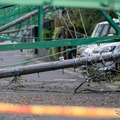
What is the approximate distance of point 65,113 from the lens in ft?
17.8

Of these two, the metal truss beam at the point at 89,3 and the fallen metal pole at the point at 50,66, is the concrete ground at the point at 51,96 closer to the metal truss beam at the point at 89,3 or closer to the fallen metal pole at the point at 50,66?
the fallen metal pole at the point at 50,66

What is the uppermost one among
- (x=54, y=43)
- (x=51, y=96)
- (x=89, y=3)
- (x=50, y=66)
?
(x=89, y=3)

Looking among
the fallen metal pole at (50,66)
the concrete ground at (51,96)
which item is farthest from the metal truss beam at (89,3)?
the fallen metal pole at (50,66)

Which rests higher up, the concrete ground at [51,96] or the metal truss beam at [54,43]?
the metal truss beam at [54,43]

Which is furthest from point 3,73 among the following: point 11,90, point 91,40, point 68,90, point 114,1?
point 114,1

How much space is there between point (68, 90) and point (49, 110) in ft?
8.10

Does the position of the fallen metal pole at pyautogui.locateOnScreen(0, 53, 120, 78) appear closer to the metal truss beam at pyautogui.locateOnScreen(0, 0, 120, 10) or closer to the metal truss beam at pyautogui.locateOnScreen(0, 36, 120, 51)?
the metal truss beam at pyautogui.locateOnScreen(0, 36, 120, 51)

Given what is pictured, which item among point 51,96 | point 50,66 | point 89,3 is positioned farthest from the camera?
point 50,66

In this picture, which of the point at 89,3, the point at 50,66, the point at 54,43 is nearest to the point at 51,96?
the point at 50,66

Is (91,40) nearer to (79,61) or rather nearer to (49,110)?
(79,61)

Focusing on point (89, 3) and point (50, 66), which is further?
point (50, 66)

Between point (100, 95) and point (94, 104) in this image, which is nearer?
point (94, 104)

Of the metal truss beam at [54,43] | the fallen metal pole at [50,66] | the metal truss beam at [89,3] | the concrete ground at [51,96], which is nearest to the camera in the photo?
the metal truss beam at [89,3]

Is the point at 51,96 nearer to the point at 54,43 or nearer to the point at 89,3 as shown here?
the point at 54,43
